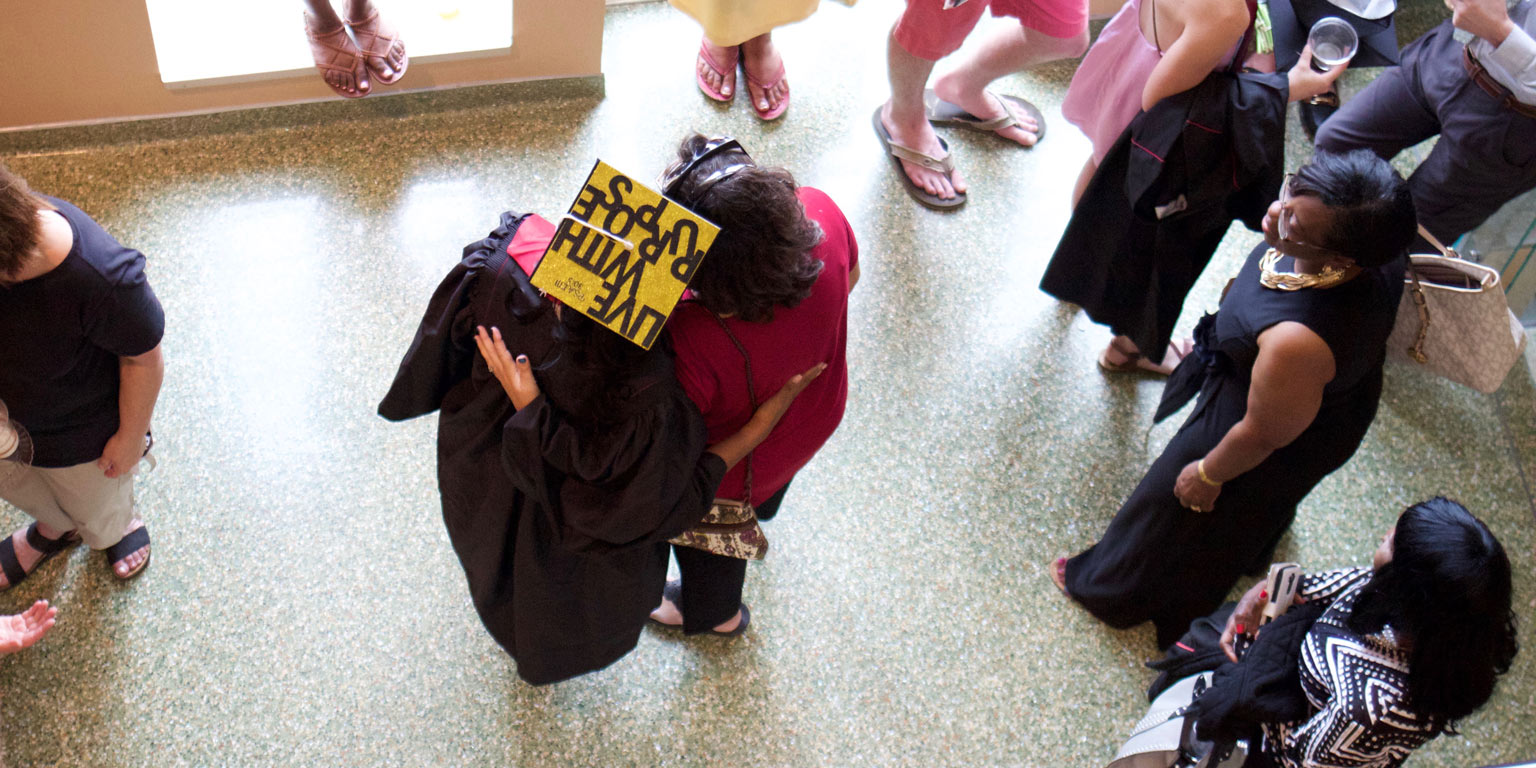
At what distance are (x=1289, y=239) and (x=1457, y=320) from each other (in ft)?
1.59

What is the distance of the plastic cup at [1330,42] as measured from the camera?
2592mm

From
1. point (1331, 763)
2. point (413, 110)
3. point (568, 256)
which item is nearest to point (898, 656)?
point (1331, 763)

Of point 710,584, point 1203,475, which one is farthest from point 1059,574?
point 710,584

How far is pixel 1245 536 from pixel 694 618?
1241 mm

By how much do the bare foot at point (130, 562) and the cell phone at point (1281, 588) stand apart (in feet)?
7.88

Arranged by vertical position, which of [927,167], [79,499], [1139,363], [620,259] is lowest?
[79,499]

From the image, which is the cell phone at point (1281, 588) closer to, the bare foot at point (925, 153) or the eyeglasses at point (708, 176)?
the eyeglasses at point (708, 176)

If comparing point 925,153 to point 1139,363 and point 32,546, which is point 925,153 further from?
point 32,546

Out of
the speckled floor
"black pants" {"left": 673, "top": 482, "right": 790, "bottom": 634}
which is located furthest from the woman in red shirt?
the speckled floor

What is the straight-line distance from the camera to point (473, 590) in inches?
76.2

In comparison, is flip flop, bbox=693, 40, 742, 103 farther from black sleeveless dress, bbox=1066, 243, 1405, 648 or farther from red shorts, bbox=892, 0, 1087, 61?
black sleeveless dress, bbox=1066, 243, 1405, 648

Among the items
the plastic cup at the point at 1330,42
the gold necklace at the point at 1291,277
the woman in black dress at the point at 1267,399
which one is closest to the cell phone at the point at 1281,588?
the woman in black dress at the point at 1267,399

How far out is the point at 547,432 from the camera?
4.93ft

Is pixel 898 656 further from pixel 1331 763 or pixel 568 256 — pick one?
pixel 568 256
